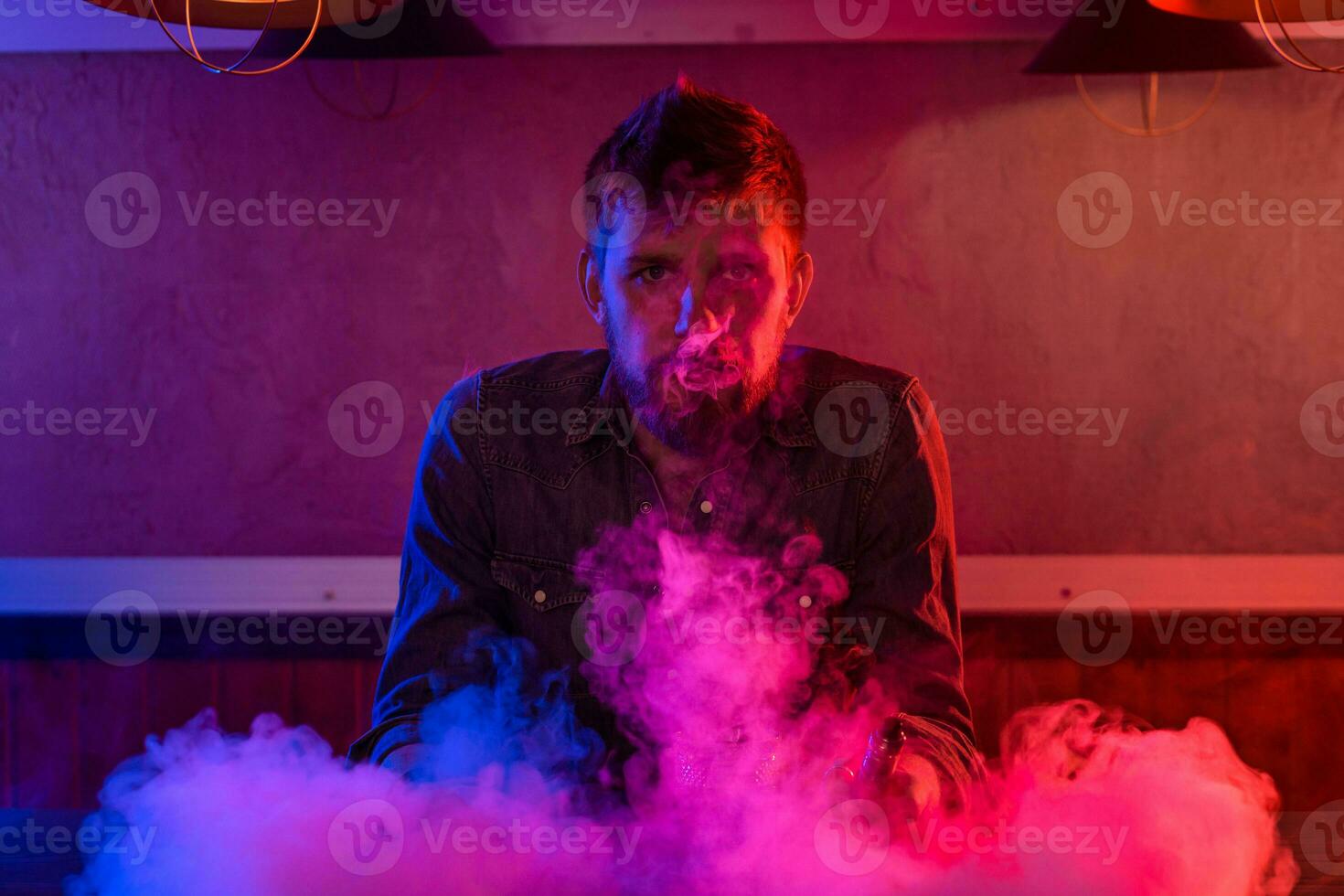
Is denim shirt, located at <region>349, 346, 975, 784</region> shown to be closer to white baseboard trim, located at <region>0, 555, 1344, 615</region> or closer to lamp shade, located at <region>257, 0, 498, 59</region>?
lamp shade, located at <region>257, 0, 498, 59</region>

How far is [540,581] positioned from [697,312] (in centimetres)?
51

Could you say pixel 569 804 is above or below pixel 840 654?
below

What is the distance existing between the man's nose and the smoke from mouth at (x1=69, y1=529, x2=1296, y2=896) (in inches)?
14.4

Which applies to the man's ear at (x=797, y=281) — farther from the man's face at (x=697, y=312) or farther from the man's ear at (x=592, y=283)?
the man's ear at (x=592, y=283)

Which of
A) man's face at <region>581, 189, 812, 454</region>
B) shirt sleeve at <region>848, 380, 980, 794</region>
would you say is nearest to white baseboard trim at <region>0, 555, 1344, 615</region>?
shirt sleeve at <region>848, 380, 980, 794</region>

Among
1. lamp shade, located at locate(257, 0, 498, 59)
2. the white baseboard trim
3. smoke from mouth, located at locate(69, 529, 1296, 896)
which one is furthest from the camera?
the white baseboard trim

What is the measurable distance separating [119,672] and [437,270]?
4.41 feet

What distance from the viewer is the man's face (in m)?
1.47

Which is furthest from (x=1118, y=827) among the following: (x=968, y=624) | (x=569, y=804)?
(x=968, y=624)

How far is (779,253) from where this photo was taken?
1542 millimetres

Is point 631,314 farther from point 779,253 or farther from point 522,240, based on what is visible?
point 522,240

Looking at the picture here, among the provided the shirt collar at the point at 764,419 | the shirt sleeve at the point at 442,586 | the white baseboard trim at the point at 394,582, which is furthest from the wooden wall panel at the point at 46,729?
the shirt collar at the point at 764,419

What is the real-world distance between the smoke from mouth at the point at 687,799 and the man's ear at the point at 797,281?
14.7 inches

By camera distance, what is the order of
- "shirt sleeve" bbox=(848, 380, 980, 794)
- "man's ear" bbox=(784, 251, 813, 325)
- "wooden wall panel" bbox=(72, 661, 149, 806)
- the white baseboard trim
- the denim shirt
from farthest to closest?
"wooden wall panel" bbox=(72, 661, 149, 806) → the white baseboard trim → "man's ear" bbox=(784, 251, 813, 325) → the denim shirt → "shirt sleeve" bbox=(848, 380, 980, 794)
